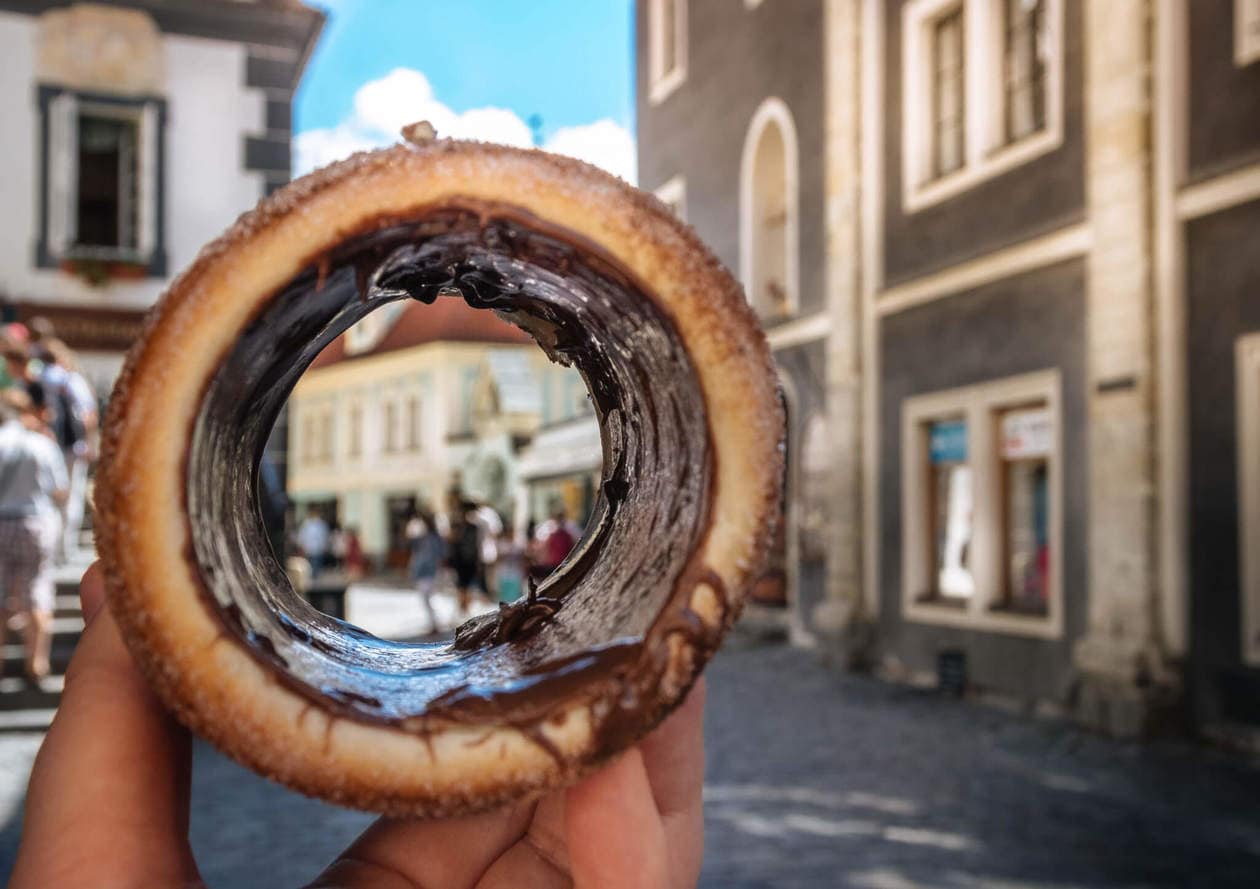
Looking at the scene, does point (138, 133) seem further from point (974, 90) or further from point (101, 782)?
point (101, 782)

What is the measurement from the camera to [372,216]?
0.88m

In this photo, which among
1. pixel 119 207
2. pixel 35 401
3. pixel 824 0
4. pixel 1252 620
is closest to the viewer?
pixel 1252 620

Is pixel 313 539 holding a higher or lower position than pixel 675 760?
lower

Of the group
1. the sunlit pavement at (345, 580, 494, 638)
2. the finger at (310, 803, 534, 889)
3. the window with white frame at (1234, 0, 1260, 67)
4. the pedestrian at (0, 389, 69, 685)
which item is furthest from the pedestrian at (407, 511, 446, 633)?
the finger at (310, 803, 534, 889)

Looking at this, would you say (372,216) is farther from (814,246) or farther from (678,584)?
(814,246)

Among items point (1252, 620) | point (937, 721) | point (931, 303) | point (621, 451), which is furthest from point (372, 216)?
point (931, 303)

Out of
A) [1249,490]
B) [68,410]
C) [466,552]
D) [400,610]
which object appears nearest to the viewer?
[1249,490]

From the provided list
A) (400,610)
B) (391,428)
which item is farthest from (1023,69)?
(391,428)

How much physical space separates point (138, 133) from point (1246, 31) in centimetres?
1043

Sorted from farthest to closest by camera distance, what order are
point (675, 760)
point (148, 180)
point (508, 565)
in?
point (508, 565) → point (148, 180) → point (675, 760)

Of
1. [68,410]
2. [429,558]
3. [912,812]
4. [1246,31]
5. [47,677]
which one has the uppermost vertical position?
[1246,31]

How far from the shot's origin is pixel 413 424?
40.4 m

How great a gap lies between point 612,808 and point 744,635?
15.1 metres

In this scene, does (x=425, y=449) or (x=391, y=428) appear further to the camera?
(x=391, y=428)
